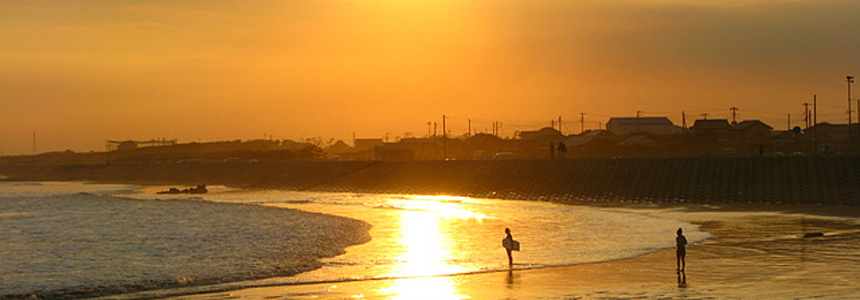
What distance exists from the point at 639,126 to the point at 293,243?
4358 inches

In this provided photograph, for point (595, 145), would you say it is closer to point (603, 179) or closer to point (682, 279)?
point (603, 179)

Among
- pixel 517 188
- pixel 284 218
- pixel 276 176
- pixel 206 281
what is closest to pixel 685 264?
pixel 206 281

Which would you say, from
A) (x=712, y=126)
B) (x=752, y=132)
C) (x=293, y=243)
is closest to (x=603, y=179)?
(x=293, y=243)

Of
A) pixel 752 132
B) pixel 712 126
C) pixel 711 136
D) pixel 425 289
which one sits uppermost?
pixel 712 126

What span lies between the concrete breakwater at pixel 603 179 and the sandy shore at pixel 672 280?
22.2 meters

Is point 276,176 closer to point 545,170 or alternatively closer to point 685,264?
point 545,170

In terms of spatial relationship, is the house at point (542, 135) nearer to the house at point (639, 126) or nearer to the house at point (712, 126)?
the house at point (639, 126)

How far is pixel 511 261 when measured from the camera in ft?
82.5

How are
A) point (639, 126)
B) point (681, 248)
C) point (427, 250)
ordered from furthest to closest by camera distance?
1. point (639, 126)
2. point (427, 250)
3. point (681, 248)

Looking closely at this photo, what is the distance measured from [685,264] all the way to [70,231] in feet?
93.4

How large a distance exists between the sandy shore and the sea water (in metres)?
1.37

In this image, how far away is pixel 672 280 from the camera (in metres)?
21.5

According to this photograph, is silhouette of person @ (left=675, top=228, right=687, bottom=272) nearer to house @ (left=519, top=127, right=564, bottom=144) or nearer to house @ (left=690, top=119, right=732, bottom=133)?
house @ (left=690, top=119, right=732, bottom=133)

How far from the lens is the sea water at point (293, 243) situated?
24.5 meters
